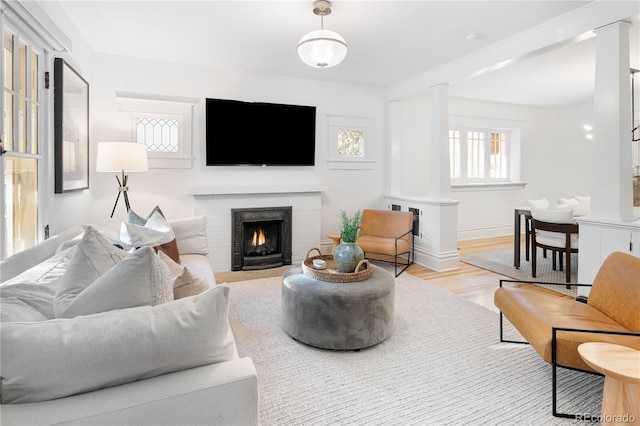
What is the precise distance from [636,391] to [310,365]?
5.24 feet

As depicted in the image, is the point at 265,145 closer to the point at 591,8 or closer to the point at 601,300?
the point at 591,8

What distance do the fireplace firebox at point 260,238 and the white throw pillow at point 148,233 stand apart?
1.77m

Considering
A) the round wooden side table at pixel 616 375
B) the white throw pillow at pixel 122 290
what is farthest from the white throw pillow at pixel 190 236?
the round wooden side table at pixel 616 375

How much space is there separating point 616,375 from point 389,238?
3.47 metres

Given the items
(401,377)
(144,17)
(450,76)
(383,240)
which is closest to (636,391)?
(401,377)

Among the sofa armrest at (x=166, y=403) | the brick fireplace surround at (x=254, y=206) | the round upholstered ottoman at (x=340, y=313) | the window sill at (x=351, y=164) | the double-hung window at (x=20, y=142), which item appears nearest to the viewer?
the sofa armrest at (x=166, y=403)

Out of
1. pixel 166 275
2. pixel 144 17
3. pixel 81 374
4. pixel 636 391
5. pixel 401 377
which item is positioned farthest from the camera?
pixel 144 17

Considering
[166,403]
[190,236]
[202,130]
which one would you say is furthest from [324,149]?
[166,403]

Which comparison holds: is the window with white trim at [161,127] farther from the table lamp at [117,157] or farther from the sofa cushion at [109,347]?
the sofa cushion at [109,347]

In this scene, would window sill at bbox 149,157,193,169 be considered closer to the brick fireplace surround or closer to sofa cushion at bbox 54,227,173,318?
the brick fireplace surround

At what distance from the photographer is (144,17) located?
315cm

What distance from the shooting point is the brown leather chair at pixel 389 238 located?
14.4 feet

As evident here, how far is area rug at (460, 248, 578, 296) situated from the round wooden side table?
253 centimetres

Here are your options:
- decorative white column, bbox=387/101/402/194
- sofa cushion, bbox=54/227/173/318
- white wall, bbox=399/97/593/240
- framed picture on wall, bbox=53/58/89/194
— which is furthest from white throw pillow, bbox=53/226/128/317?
white wall, bbox=399/97/593/240
